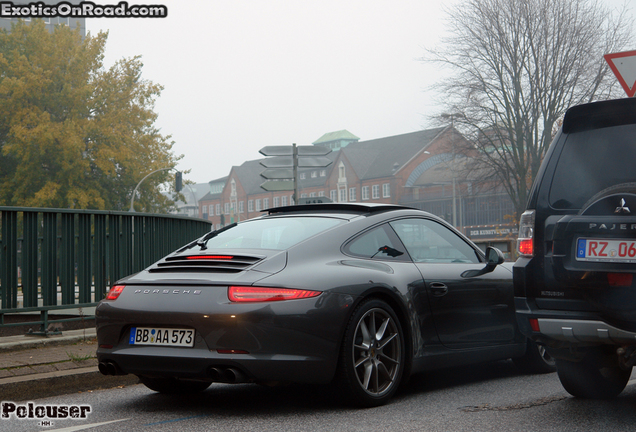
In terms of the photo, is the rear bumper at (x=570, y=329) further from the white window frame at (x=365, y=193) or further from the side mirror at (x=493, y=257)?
the white window frame at (x=365, y=193)

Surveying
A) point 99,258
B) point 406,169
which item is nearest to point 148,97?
point 99,258

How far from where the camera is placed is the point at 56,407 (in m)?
5.59

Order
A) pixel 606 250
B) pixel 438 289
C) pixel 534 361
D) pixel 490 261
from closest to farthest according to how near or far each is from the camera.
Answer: pixel 606 250 < pixel 438 289 < pixel 490 261 < pixel 534 361

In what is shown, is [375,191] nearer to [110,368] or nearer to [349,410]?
[349,410]

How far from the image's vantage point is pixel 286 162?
15883 mm

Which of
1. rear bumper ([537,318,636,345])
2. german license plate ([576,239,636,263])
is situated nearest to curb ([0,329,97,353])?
rear bumper ([537,318,636,345])

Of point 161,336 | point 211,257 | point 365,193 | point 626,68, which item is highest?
point 365,193

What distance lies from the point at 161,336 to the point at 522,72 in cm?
3246

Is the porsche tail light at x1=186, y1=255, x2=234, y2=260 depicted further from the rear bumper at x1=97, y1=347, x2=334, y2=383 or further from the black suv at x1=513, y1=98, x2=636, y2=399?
the black suv at x1=513, y1=98, x2=636, y2=399

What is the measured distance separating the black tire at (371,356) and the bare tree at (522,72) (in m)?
30.6

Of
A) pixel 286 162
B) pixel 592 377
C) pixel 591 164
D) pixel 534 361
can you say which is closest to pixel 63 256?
pixel 534 361

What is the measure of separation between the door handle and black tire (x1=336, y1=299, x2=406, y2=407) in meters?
0.51

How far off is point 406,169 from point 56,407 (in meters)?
93.6

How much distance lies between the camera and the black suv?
4.47 metres
